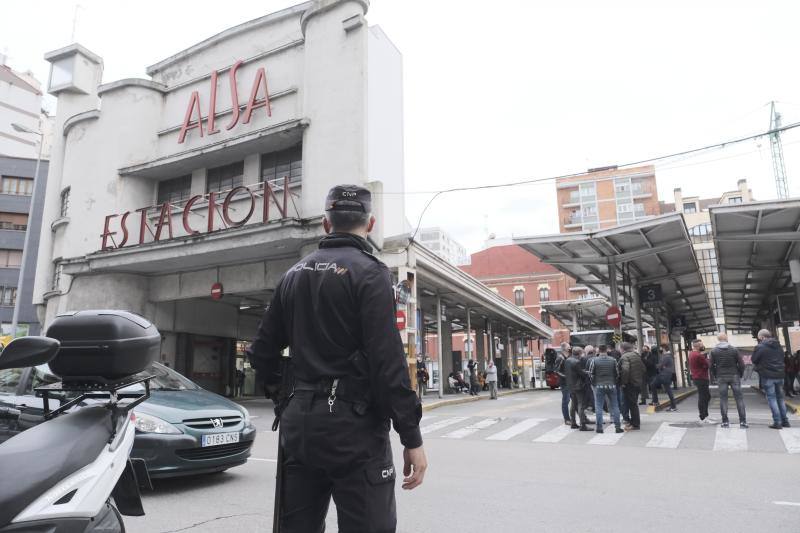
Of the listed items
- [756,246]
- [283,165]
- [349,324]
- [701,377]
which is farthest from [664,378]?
[349,324]

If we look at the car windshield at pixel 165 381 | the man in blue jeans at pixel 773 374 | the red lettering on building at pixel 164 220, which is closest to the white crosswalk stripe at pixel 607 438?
the man in blue jeans at pixel 773 374

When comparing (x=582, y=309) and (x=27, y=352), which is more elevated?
(x=582, y=309)

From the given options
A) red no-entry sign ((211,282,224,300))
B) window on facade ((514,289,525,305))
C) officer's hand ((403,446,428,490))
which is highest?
window on facade ((514,289,525,305))

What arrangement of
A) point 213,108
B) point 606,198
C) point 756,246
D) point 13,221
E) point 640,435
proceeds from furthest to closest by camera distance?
point 606,198, point 13,221, point 213,108, point 756,246, point 640,435

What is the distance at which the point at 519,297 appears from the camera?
70.8 meters

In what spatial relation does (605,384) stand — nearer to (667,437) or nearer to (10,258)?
(667,437)

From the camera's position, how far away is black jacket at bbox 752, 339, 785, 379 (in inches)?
421

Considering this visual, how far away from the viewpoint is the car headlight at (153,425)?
573 centimetres

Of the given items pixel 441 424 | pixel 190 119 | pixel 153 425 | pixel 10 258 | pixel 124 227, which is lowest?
pixel 441 424

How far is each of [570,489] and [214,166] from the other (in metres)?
17.2

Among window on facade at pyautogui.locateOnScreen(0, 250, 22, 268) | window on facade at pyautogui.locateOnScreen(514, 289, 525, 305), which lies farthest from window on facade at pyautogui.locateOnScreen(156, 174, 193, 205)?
window on facade at pyautogui.locateOnScreen(514, 289, 525, 305)

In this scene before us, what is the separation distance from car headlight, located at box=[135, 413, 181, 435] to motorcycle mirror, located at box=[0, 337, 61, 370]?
13.4ft

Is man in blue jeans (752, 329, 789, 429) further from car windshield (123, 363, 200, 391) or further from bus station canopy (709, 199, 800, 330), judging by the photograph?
car windshield (123, 363, 200, 391)

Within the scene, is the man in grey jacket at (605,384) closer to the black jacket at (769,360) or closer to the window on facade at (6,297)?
the black jacket at (769,360)
